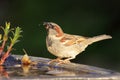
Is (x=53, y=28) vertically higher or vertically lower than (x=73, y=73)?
higher

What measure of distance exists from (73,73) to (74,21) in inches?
262

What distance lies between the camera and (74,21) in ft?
35.0

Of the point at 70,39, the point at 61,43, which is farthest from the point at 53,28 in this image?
the point at 70,39

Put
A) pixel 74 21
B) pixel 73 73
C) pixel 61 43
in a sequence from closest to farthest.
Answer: pixel 73 73 < pixel 61 43 < pixel 74 21

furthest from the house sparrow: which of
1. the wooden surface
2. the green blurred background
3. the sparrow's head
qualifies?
→ the green blurred background

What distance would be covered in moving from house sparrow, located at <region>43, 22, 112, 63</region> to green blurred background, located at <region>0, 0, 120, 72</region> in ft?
13.3

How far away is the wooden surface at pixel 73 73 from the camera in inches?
142

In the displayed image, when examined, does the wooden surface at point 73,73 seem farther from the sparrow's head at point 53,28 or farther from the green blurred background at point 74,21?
the green blurred background at point 74,21

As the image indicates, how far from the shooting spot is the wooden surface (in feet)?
11.8

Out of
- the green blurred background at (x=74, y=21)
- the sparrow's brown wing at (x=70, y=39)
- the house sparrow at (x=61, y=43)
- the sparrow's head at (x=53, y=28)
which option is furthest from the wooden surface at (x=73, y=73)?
the green blurred background at (x=74, y=21)

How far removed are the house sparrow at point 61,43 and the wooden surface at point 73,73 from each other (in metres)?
0.92

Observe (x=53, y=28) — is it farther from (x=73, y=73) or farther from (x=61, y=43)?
(x=73, y=73)

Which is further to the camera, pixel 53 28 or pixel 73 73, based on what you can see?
pixel 53 28

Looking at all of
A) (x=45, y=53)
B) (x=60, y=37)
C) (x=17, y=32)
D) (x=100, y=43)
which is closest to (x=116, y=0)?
(x=100, y=43)
